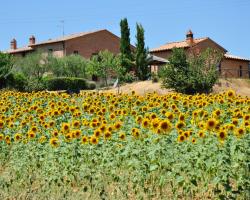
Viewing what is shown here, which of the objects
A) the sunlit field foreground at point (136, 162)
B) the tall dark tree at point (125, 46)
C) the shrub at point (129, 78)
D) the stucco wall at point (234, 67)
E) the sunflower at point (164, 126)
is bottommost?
the sunlit field foreground at point (136, 162)

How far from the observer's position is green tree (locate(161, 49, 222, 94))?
25688 mm

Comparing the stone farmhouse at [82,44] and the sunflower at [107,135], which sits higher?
the stone farmhouse at [82,44]

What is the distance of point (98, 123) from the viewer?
6875 millimetres

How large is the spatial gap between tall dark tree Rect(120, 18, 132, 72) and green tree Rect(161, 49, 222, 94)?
14629mm

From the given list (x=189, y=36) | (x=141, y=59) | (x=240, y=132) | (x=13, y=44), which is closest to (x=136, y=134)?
(x=240, y=132)

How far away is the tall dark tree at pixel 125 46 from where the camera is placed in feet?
141

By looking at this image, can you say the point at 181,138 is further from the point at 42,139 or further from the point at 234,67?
the point at 234,67

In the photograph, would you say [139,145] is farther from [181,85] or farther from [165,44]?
[165,44]

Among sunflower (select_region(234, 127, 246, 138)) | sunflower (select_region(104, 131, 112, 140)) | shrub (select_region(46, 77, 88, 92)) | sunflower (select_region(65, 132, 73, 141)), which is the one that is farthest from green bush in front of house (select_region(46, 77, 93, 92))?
sunflower (select_region(234, 127, 246, 138))

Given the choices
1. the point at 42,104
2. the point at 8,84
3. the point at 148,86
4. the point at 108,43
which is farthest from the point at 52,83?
the point at 42,104

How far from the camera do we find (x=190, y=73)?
26344 millimetres

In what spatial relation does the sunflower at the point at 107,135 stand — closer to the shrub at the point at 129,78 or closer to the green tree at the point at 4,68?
the green tree at the point at 4,68

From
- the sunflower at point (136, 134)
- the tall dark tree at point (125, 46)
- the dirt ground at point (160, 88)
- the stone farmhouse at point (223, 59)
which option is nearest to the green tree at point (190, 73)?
the dirt ground at point (160, 88)

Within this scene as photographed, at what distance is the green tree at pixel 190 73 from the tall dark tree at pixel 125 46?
1463 cm
